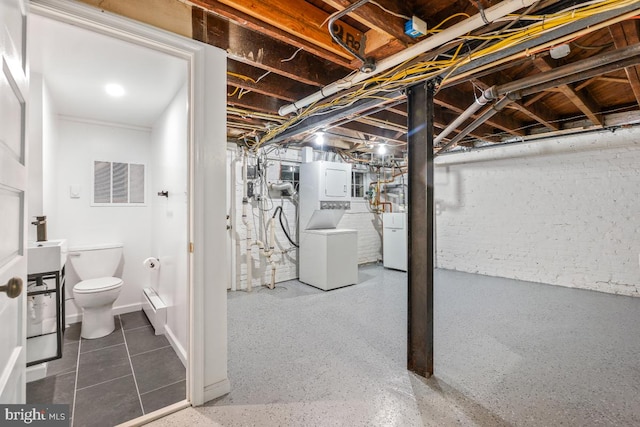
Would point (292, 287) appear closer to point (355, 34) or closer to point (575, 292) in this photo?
point (355, 34)

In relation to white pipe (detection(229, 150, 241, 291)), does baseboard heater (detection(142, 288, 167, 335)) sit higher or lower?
lower

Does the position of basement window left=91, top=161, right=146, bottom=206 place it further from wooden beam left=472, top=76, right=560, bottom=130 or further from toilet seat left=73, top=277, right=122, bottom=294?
wooden beam left=472, top=76, right=560, bottom=130

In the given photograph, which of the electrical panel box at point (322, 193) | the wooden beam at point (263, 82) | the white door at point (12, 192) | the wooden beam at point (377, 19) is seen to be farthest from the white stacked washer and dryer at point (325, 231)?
the white door at point (12, 192)

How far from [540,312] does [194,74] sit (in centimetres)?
397

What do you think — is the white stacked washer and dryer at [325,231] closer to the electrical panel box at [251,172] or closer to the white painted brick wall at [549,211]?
the electrical panel box at [251,172]

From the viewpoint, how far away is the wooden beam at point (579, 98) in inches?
84.3

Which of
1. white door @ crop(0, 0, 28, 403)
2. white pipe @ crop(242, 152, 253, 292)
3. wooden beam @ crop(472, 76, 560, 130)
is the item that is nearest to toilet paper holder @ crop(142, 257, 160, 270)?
white pipe @ crop(242, 152, 253, 292)

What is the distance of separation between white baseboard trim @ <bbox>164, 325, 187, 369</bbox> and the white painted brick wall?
4584 millimetres

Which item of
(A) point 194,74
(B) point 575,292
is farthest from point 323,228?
(B) point 575,292

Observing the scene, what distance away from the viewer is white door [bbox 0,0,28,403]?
0.79 meters

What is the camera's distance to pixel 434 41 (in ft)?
5.27

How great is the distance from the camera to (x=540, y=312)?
3.13m

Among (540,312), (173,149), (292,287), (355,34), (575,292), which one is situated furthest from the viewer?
(292,287)

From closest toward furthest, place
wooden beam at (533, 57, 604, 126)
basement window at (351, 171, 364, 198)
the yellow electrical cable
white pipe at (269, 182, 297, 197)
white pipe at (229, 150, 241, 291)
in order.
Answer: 1. the yellow electrical cable
2. wooden beam at (533, 57, 604, 126)
3. white pipe at (229, 150, 241, 291)
4. white pipe at (269, 182, 297, 197)
5. basement window at (351, 171, 364, 198)
